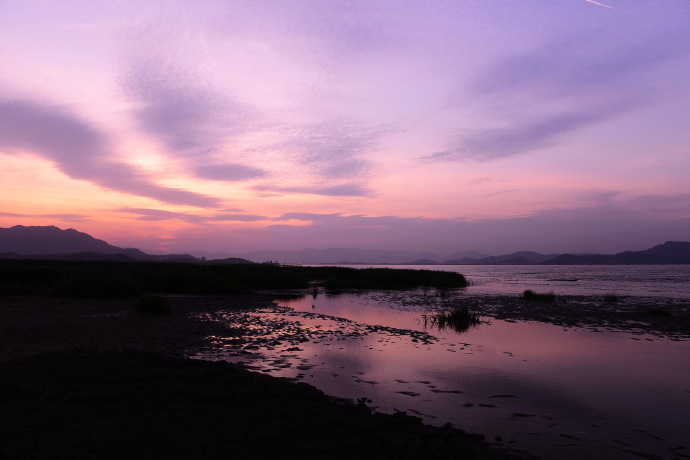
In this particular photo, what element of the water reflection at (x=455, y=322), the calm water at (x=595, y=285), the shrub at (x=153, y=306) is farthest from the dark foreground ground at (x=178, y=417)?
the calm water at (x=595, y=285)

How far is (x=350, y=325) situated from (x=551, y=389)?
10508 millimetres

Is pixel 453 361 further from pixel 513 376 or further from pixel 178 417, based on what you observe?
pixel 178 417

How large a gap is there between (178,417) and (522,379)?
862cm

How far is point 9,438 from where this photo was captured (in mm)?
5629

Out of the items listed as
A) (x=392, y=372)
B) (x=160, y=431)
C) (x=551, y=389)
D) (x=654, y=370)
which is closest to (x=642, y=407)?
(x=551, y=389)

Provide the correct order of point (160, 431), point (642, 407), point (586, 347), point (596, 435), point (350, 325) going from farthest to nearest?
point (350, 325)
point (586, 347)
point (642, 407)
point (596, 435)
point (160, 431)

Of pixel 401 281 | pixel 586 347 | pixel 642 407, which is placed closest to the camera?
pixel 642 407

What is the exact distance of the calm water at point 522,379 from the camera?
24.7 ft

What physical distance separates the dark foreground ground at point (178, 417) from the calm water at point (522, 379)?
132 centimetres

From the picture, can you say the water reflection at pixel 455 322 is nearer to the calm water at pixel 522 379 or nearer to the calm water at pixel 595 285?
the calm water at pixel 522 379

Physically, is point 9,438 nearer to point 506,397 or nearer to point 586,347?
point 506,397

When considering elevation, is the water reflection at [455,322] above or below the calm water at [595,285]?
above

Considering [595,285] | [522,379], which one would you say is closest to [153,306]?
[522,379]

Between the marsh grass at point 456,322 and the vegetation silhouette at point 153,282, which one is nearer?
the marsh grass at point 456,322
